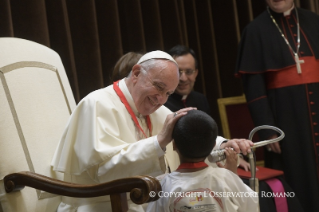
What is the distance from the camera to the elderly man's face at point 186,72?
3.59m

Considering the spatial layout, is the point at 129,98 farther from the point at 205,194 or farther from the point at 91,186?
the point at 205,194

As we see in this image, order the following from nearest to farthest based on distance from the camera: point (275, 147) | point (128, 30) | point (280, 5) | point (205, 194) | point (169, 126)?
point (205, 194), point (169, 126), point (275, 147), point (280, 5), point (128, 30)

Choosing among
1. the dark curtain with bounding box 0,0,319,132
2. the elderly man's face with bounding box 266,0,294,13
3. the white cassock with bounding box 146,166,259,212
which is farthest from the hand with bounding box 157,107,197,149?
the elderly man's face with bounding box 266,0,294,13

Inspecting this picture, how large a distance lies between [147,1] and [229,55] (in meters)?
1.06

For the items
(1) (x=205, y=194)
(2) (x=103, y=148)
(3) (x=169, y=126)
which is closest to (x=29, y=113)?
(2) (x=103, y=148)

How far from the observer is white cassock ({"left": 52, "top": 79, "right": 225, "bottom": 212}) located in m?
2.04

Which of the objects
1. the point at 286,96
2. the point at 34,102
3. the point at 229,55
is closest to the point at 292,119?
the point at 286,96

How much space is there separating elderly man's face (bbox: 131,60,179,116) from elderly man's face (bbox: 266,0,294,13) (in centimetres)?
160

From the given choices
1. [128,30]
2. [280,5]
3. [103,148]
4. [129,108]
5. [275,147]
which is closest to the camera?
[103,148]

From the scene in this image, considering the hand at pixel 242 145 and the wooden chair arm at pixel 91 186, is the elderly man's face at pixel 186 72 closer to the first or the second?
the hand at pixel 242 145

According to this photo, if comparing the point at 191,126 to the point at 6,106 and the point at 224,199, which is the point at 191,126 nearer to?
the point at 224,199

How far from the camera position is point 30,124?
7.43ft

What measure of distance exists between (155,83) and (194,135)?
0.46 m

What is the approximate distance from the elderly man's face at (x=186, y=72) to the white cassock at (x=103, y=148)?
48.0 inches
